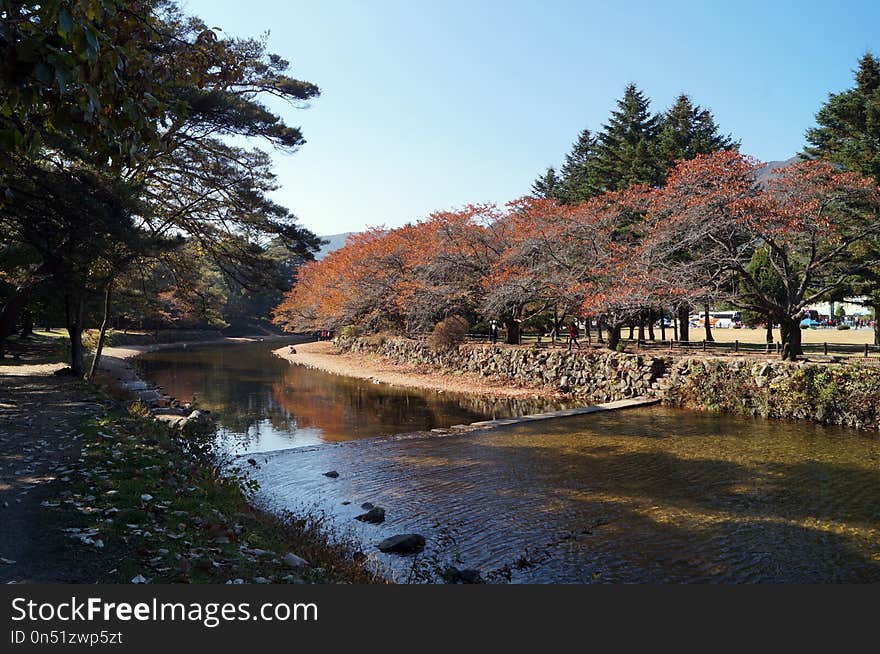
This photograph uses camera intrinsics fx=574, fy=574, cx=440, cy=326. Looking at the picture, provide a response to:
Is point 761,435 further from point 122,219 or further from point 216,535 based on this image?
point 122,219

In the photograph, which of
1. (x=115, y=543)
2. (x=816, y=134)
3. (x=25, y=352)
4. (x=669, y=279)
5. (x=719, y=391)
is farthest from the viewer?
(x=816, y=134)

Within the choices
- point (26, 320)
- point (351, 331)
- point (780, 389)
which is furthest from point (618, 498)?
point (351, 331)

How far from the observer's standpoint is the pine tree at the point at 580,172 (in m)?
38.3

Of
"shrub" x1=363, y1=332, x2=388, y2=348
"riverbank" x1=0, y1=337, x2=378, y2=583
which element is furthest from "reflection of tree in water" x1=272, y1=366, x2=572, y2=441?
"shrub" x1=363, y1=332, x2=388, y2=348

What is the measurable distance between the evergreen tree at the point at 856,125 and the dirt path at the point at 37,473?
28.3 m

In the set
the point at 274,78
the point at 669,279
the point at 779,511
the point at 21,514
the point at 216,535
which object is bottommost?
the point at 779,511

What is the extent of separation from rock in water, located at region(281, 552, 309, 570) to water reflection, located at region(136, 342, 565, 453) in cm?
904

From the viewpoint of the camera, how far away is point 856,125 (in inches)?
1056

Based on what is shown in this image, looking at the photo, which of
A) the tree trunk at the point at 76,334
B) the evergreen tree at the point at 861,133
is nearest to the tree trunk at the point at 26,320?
the tree trunk at the point at 76,334

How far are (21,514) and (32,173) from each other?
8.45 metres

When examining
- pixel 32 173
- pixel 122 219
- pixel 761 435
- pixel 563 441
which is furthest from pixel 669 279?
pixel 32 173

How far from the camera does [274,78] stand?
15484 mm

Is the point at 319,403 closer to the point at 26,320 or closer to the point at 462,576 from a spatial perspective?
the point at 462,576

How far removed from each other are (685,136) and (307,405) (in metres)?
27.4
